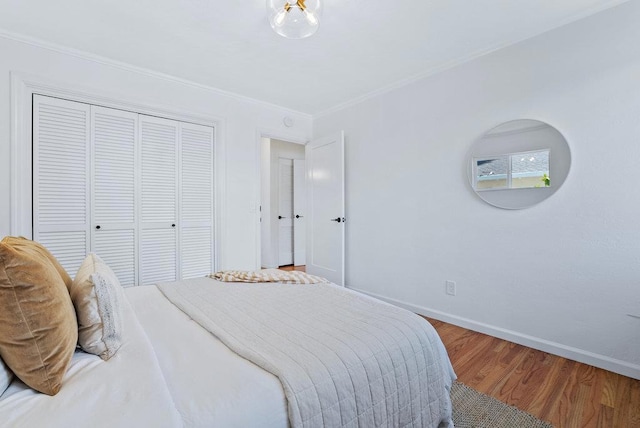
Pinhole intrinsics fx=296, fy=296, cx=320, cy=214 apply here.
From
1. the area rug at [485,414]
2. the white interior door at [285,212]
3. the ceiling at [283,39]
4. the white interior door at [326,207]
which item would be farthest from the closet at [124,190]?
the area rug at [485,414]

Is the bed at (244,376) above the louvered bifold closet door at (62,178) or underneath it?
underneath

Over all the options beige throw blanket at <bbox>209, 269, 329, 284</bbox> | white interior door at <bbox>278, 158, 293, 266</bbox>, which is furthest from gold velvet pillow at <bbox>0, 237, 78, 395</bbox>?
white interior door at <bbox>278, 158, 293, 266</bbox>

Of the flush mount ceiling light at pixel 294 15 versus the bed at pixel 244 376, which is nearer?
the bed at pixel 244 376

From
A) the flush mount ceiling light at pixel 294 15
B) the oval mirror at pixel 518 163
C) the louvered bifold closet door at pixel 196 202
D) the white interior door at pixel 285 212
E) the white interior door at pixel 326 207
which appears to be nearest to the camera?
the flush mount ceiling light at pixel 294 15

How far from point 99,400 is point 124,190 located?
2602mm

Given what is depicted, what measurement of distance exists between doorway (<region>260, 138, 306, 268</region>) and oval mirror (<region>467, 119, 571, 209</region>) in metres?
3.46

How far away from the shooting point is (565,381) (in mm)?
1861

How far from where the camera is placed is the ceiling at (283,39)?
6.51ft

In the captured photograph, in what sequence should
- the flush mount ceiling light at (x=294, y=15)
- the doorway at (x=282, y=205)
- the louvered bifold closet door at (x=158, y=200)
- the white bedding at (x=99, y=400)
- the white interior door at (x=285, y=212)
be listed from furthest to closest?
the white interior door at (x=285, y=212) → the doorway at (x=282, y=205) → the louvered bifold closet door at (x=158, y=200) → the flush mount ceiling light at (x=294, y=15) → the white bedding at (x=99, y=400)

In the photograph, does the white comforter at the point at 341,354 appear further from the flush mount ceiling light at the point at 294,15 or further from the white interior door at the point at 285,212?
the white interior door at the point at 285,212

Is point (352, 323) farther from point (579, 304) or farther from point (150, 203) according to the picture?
point (150, 203)

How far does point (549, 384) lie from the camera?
183 cm

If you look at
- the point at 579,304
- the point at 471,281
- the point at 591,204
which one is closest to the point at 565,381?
the point at 579,304

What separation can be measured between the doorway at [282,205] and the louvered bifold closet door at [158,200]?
215 centimetres
